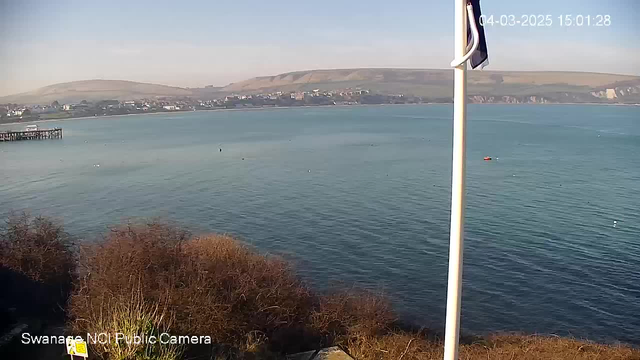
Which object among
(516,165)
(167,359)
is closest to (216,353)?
(167,359)

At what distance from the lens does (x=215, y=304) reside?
50.0 feet

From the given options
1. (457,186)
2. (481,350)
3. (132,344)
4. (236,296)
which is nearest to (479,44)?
(457,186)

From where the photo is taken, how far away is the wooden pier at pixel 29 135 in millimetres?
98062

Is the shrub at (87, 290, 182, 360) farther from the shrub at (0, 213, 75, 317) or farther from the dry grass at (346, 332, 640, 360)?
the shrub at (0, 213, 75, 317)

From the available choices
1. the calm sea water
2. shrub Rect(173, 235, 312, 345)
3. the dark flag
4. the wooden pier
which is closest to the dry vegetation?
shrub Rect(173, 235, 312, 345)

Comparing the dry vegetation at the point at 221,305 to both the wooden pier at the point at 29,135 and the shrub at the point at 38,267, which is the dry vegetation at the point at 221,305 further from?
the wooden pier at the point at 29,135

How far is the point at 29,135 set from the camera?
10200cm

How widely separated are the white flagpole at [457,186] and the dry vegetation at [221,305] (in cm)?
678

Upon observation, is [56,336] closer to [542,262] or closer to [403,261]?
[403,261]

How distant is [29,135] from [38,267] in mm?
95394

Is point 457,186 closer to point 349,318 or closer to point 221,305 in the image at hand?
point 221,305

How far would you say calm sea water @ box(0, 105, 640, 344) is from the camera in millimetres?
25672

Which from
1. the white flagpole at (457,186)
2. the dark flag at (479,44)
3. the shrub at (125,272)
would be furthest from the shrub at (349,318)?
the dark flag at (479,44)

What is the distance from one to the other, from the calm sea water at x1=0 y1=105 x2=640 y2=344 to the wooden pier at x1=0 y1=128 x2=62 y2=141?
20.8 metres
